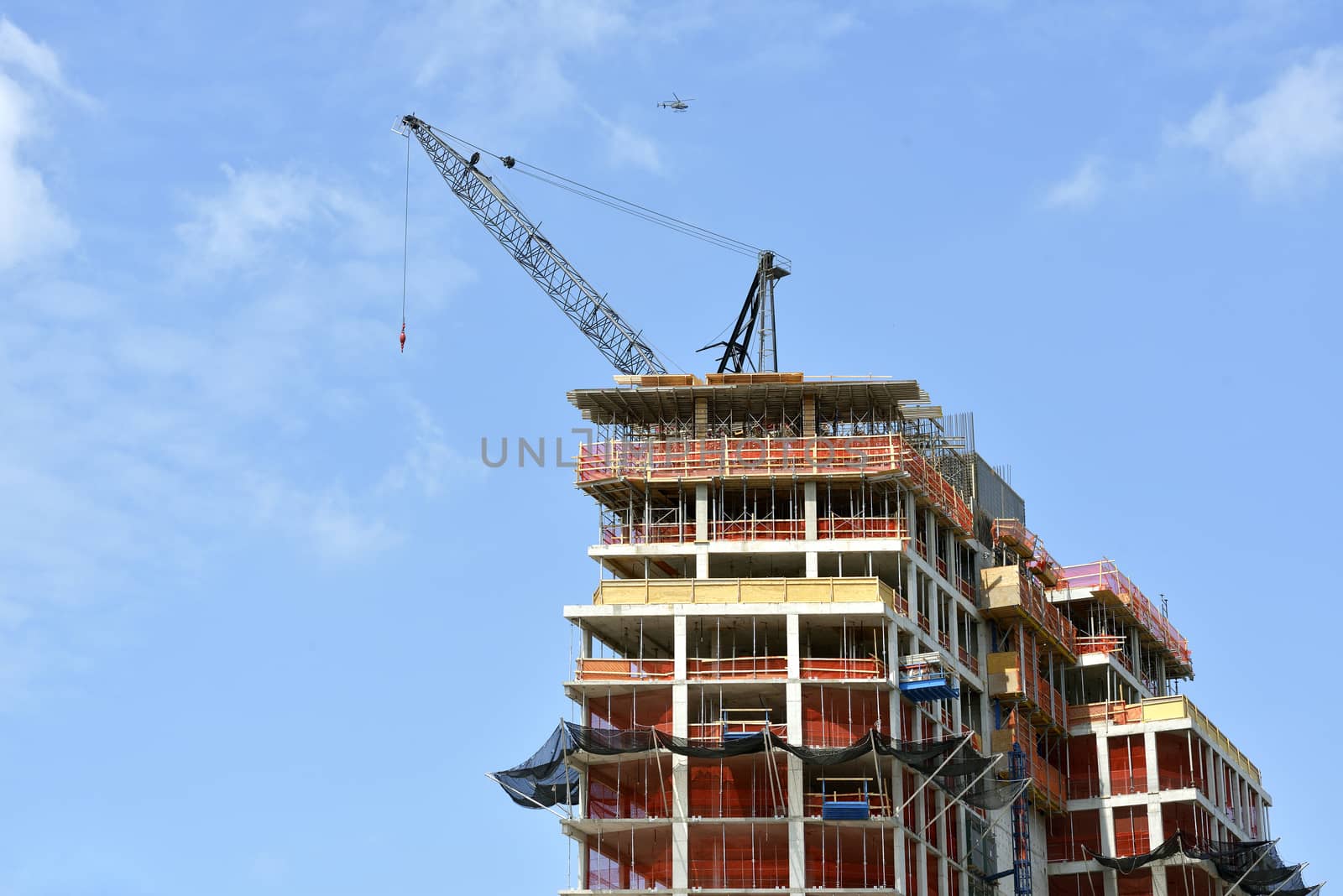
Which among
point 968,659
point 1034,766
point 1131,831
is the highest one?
point 968,659

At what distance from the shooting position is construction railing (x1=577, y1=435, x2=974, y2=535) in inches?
5089

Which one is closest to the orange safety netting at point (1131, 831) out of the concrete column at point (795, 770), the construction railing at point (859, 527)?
the construction railing at point (859, 527)

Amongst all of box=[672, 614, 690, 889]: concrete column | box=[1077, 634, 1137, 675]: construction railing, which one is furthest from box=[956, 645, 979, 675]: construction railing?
box=[672, 614, 690, 889]: concrete column

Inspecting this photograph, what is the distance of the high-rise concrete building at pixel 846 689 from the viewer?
11888cm

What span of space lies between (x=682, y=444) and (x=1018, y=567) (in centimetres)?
2701

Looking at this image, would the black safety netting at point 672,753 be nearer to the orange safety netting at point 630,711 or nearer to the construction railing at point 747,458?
the orange safety netting at point 630,711

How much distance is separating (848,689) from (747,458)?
16.3 metres

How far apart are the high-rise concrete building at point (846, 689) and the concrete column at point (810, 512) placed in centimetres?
15

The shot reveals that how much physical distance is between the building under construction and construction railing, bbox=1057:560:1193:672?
27 centimetres

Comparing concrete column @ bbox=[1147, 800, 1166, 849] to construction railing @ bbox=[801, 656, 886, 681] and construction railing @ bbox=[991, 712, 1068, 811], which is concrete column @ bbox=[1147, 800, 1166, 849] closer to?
construction railing @ bbox=[991, 712, 1068, 811]

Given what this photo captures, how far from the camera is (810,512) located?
129 meters

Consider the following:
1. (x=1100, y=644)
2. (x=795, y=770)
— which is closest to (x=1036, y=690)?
(x=1100, y=644)

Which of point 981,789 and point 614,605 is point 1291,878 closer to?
point 981,789

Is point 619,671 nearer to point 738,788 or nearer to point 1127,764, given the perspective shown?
point 738,788
